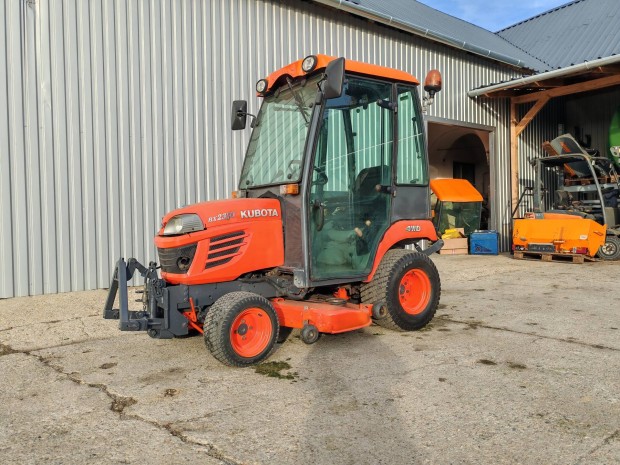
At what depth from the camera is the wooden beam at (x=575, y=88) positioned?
11555 mm

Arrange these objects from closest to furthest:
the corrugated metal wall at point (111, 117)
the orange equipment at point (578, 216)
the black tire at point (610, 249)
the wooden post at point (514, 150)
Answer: the corrugated metal wall at point (111, 117)
the orange equipment at point (578, 216)
the black tire at point (610, 249)
the wooden post at point (514, 150)

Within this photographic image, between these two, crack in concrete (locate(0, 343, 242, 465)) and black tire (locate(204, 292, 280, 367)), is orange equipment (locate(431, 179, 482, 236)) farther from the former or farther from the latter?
crack in concrete (locate(0, 343, 242, 465))

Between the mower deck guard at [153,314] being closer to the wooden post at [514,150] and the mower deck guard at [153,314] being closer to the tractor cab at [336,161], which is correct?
the tractor cab at [336,161]

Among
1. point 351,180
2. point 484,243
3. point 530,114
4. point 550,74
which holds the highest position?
point 550,74

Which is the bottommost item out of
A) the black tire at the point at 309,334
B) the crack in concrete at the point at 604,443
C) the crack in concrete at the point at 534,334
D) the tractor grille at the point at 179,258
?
the crack in concrete at the point at 604,443

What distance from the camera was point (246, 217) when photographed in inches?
163

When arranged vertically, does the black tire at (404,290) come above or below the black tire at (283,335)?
above

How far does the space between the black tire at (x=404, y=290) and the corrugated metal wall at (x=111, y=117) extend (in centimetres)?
428

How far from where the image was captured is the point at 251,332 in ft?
13.1

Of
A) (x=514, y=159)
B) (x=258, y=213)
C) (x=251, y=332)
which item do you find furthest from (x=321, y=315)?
(x=514, y=159)

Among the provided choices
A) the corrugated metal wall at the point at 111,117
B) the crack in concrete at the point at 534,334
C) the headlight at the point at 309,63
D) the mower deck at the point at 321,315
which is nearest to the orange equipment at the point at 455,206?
the corrugated metal wall at the point at 111,117

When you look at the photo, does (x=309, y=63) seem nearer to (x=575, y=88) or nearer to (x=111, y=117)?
(x=111, y=117)

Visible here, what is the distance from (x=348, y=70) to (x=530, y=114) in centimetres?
1016

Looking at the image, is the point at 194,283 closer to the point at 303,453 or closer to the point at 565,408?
the point at 303,453
